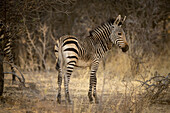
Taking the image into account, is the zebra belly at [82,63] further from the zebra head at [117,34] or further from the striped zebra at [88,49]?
the zebra head at [117,34]

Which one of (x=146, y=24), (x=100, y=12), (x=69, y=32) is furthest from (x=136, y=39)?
(x=69, y=32)

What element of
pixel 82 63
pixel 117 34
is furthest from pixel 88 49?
pixel 117 34

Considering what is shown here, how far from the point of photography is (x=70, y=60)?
246 inches

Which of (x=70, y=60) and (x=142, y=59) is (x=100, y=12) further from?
(x=70, y=60)

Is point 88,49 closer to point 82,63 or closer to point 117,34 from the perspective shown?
point 82,63

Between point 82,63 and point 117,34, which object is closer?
point 82,63

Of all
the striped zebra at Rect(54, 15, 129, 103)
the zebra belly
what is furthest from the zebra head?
the zebra belly

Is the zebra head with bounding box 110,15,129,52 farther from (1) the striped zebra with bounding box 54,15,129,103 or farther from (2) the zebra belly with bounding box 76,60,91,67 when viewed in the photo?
(2) the zebra belly with bounding box 76,60,91,67

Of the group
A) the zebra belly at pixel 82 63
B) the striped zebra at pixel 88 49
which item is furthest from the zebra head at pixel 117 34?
the zebra belly at pixel 82 63

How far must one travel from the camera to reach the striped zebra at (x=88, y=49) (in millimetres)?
6262

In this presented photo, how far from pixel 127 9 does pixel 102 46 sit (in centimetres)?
478

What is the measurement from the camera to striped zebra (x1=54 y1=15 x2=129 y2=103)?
626 centimetres

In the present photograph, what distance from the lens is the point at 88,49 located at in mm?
6820

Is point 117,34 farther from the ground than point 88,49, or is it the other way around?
point 117,34
